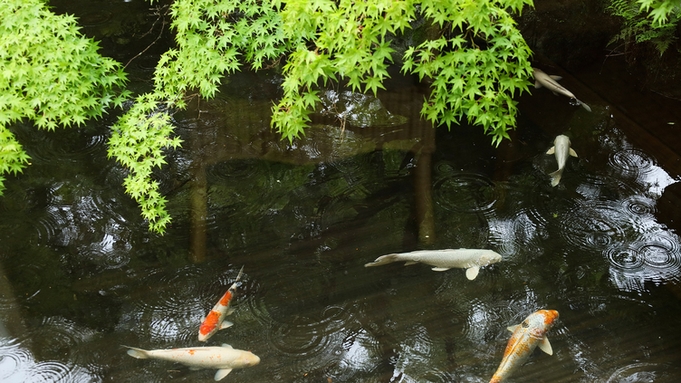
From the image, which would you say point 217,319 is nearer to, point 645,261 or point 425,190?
point 425,190

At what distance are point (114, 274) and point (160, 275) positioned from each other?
0.42 m

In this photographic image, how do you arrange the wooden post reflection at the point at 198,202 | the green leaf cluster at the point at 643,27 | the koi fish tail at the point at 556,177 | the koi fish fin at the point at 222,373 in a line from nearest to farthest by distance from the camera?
the koi fish fin at the point at 222,373
the wooden post reflection at the point at 198,202
the koi fish tail at the point at 556,177
the green leaf cluster at the point at 643,27

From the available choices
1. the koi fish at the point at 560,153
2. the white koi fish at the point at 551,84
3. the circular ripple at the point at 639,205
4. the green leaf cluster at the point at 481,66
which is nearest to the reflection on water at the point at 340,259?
the circular ripple at the point at 639,205

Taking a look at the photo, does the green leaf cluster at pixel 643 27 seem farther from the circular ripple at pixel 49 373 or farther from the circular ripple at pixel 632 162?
the circular ripple at pixel 49 373

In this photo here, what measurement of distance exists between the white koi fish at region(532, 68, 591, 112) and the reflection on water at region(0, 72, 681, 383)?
37cm

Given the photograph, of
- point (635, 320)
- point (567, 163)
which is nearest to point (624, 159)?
point (567, 163)

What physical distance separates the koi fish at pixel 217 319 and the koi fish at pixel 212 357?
0.18m

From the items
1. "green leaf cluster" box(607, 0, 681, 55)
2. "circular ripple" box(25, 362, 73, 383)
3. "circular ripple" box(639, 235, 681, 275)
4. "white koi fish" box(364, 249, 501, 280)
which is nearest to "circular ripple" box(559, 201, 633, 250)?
"circular ripple" box(639, 235, 681, 275)

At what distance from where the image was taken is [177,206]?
220 inches

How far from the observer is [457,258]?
4.74 metres

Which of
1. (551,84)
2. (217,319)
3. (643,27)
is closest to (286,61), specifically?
(217,319)

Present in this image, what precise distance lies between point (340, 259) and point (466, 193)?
1.52m

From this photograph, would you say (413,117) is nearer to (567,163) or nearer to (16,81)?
(567,163)

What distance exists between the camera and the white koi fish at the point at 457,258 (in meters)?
4.75
